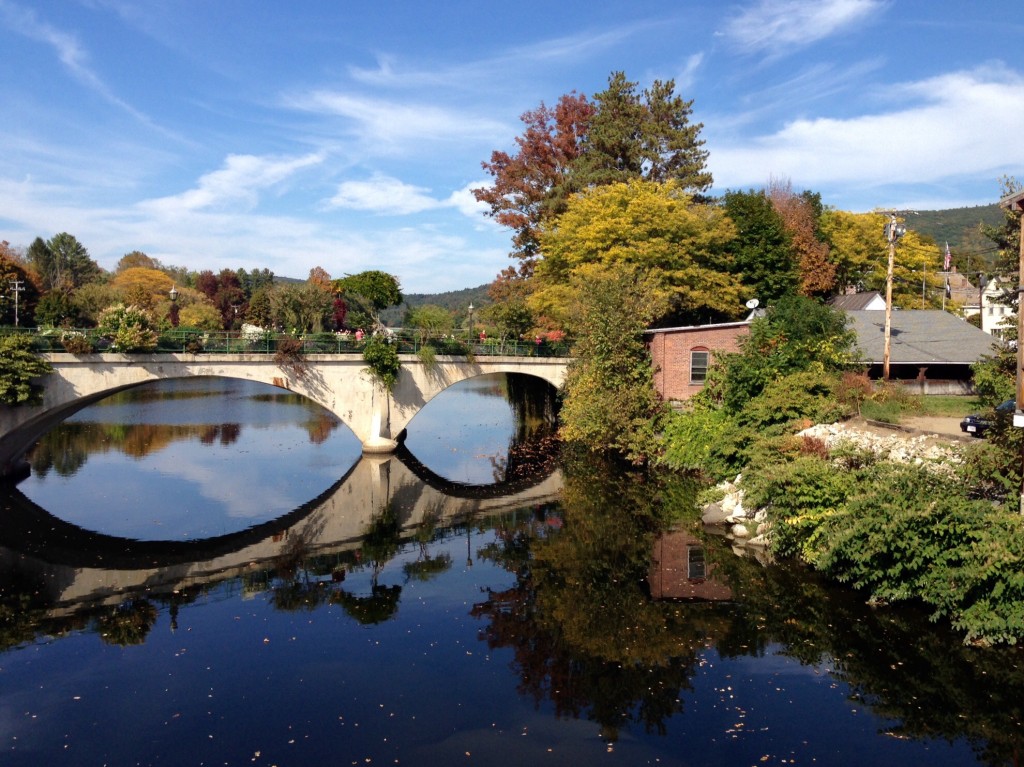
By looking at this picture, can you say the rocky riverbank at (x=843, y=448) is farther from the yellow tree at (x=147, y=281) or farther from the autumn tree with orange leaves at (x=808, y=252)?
the yellow tree at (x=147, y=281)

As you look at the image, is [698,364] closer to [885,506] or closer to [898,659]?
[885,506]

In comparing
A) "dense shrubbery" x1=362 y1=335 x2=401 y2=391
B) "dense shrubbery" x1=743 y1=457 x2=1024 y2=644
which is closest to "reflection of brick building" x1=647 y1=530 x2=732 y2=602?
"dense shrubbery" x1=743 y1=457 x2=1024 y2=644

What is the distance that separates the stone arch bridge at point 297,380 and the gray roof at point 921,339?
52.0 ft

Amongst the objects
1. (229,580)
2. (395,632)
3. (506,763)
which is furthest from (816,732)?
(229,580)

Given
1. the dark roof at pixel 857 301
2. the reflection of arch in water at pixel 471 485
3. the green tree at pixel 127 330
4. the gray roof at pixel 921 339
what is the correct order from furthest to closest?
the dark roof at pixel 857 301
the gray roof at pixel 921 339
the reflection of arch in water at pixel 471 485
the green tree at pixel 127 330

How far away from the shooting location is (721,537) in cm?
2308

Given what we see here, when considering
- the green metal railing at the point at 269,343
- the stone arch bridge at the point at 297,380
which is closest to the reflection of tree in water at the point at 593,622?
the stone arch bridge at the point at 297,380

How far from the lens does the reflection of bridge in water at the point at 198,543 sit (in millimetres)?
20031

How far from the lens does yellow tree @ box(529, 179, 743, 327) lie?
132 ft

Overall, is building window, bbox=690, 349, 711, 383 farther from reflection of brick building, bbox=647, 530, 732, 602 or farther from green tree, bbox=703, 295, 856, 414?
reflection of brick building, bbox=647, 530, 732, 602

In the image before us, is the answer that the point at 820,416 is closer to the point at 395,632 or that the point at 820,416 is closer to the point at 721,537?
the point at 721,537

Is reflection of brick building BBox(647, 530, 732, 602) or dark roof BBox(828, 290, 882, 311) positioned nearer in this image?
reflection of brick building BBox(647, 530, 732, 602)

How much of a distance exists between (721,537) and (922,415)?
12.2m

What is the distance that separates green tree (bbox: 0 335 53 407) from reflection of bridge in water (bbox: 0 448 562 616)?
393 cm
